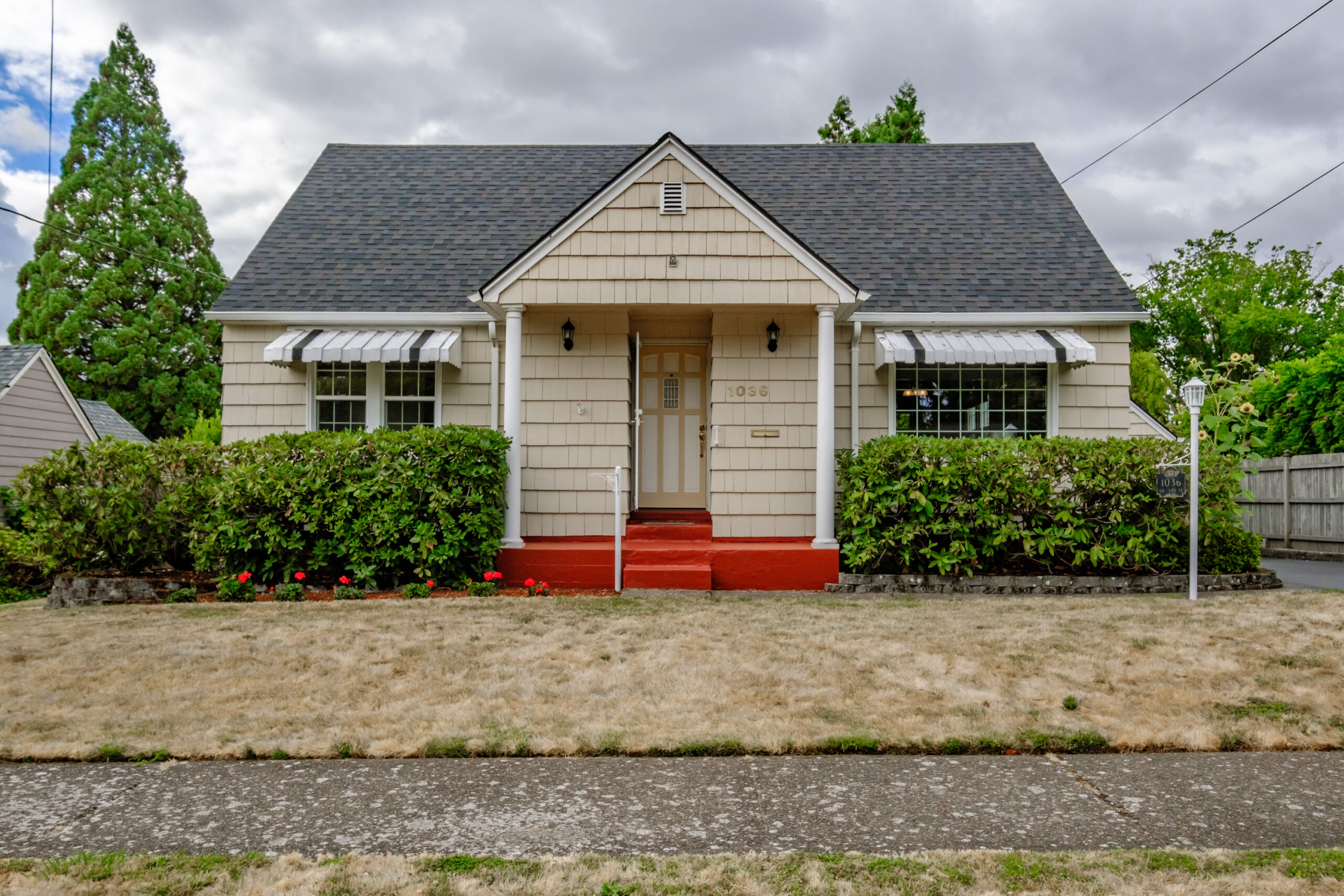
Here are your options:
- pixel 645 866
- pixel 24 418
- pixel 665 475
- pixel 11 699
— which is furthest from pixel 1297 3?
pixel 24 418

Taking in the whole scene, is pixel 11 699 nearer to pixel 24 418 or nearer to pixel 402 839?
pixel 402 839

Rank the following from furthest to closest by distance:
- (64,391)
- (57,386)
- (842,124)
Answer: (842,124) < (64,391) < (57,386)

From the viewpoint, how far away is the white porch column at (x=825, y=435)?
8.02m

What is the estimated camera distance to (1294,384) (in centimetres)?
1323

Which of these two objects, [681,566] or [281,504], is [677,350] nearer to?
[681,566]

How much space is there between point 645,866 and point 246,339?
870cm

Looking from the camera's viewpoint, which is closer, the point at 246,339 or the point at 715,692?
the point at 715,692

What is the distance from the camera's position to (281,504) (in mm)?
7477

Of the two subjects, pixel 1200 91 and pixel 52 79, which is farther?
pixel 52 79

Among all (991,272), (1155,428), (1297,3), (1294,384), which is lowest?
(1155,428)

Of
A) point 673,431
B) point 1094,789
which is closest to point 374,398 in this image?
point 673,431

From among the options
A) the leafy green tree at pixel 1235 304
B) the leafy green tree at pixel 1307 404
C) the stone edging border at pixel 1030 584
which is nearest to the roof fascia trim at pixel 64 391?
the stone edging border at pixel 1030 584

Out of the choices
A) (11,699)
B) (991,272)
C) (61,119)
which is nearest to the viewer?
(11,699)

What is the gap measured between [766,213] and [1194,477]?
15.1 ft
